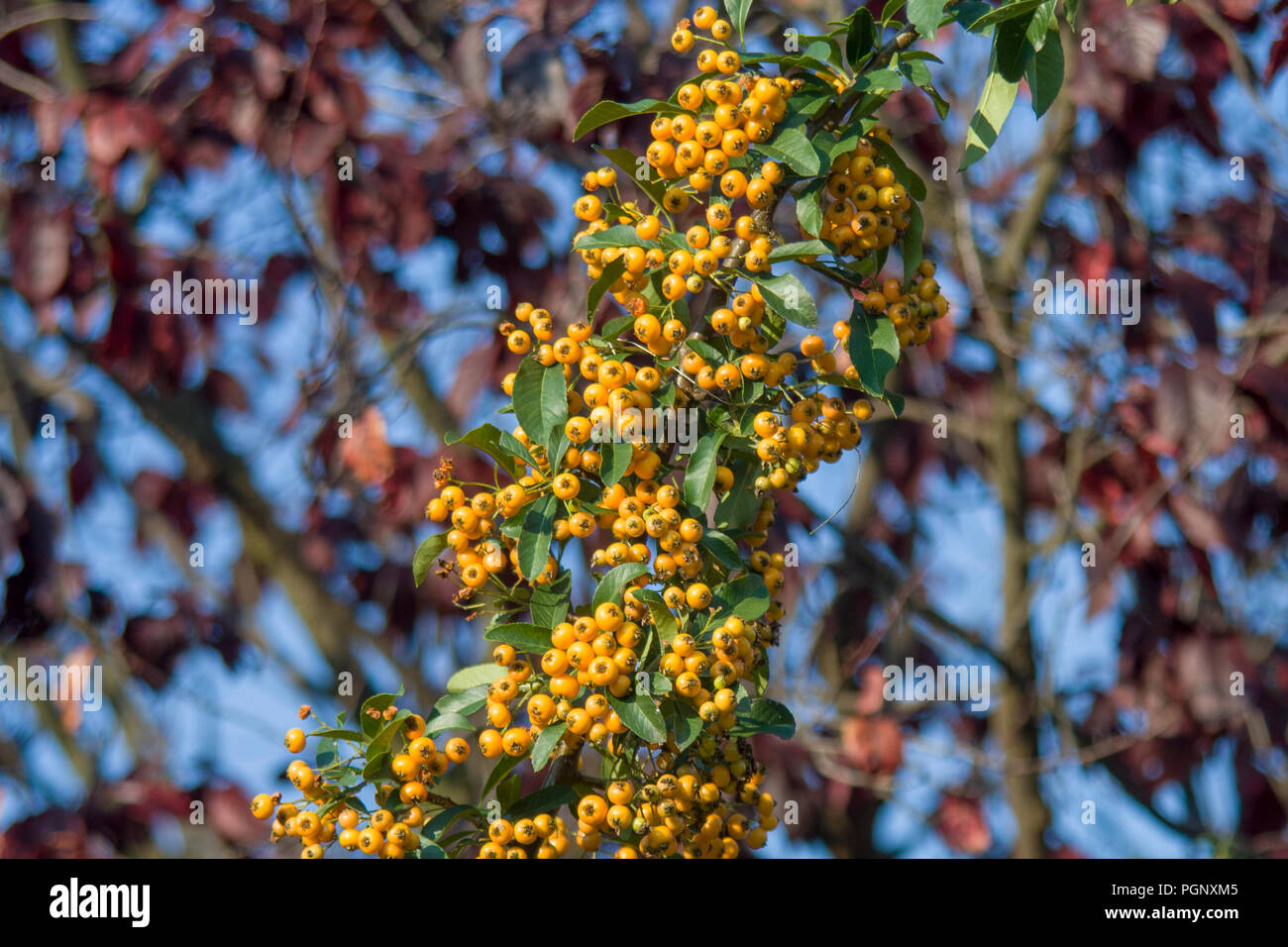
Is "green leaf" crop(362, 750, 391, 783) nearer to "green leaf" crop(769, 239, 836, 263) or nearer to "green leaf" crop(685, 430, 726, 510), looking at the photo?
"green leaf" crop(685, 430, 726, 510)

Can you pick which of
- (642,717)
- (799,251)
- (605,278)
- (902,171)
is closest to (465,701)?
(642,717)

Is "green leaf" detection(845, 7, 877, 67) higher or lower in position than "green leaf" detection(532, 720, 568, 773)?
higher

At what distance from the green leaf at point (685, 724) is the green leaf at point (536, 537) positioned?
0.19 m

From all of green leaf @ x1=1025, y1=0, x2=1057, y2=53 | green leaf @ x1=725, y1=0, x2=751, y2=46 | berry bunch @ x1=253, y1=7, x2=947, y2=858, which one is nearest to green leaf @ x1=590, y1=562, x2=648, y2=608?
berry bunch @ x1=253, y1=7, x2=947, y2=858

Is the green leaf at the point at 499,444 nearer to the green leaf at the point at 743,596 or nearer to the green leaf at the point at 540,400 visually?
the green leaf at the point at 540,400

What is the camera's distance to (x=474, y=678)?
124 centimetres

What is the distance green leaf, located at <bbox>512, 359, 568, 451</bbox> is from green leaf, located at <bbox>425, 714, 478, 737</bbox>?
Answer: 0.30 metres

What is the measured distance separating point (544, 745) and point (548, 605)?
0.15m

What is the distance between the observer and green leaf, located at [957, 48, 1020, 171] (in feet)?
3.76

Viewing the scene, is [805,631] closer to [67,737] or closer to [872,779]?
[872,779]

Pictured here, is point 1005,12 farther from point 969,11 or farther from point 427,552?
point 427,552

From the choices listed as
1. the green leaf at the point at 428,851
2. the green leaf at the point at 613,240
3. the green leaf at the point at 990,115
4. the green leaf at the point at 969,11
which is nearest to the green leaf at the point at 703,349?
the green leaf at the point at 613,240

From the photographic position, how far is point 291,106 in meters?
2.58

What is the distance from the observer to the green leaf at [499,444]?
3.76 ft
